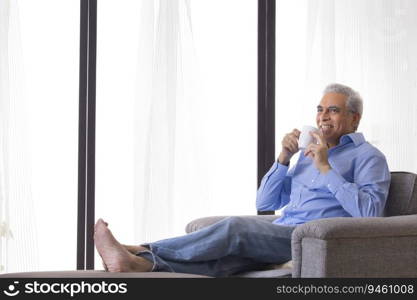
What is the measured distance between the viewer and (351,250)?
105 inches

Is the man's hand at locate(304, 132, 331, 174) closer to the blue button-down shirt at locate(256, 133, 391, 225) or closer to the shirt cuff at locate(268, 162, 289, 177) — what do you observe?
the blue button-down shirt at locate(256, 133, 391, 225)

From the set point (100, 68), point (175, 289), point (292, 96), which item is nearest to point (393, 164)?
point (292, 96)

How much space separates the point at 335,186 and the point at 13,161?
1.92 meters

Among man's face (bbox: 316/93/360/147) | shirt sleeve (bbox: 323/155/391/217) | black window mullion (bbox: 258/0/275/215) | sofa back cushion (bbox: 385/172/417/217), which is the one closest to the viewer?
shirt sleeve (bbox: 323/155/391/217)

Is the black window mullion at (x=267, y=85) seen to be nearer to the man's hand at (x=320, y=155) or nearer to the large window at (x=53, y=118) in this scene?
the large window at (x=53, y=118)

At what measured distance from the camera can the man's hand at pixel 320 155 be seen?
3.24 metres

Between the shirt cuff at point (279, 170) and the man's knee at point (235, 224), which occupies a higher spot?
the shirt cuff at point (279, 170)

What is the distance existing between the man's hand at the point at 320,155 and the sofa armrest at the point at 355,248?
48 centimetres

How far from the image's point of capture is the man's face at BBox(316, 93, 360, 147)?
347 cm

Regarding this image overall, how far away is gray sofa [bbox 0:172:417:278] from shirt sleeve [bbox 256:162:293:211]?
816 millimetres

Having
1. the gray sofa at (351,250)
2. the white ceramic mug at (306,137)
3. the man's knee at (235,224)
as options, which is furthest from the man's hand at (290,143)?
the gray sofa at (351,250)

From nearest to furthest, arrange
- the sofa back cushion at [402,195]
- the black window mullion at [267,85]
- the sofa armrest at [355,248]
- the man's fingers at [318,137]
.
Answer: the sofa armrest at [355,248] < the sofa back cushion at [402,195] < the man's fingers at [318,137] < the black window mullion at [267,85]

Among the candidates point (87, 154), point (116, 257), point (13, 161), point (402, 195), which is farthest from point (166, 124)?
point (116, 257)

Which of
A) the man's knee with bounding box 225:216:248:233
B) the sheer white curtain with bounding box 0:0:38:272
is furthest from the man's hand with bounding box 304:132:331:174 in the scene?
the sheer white curtain with bounding box 0:0:38:272
